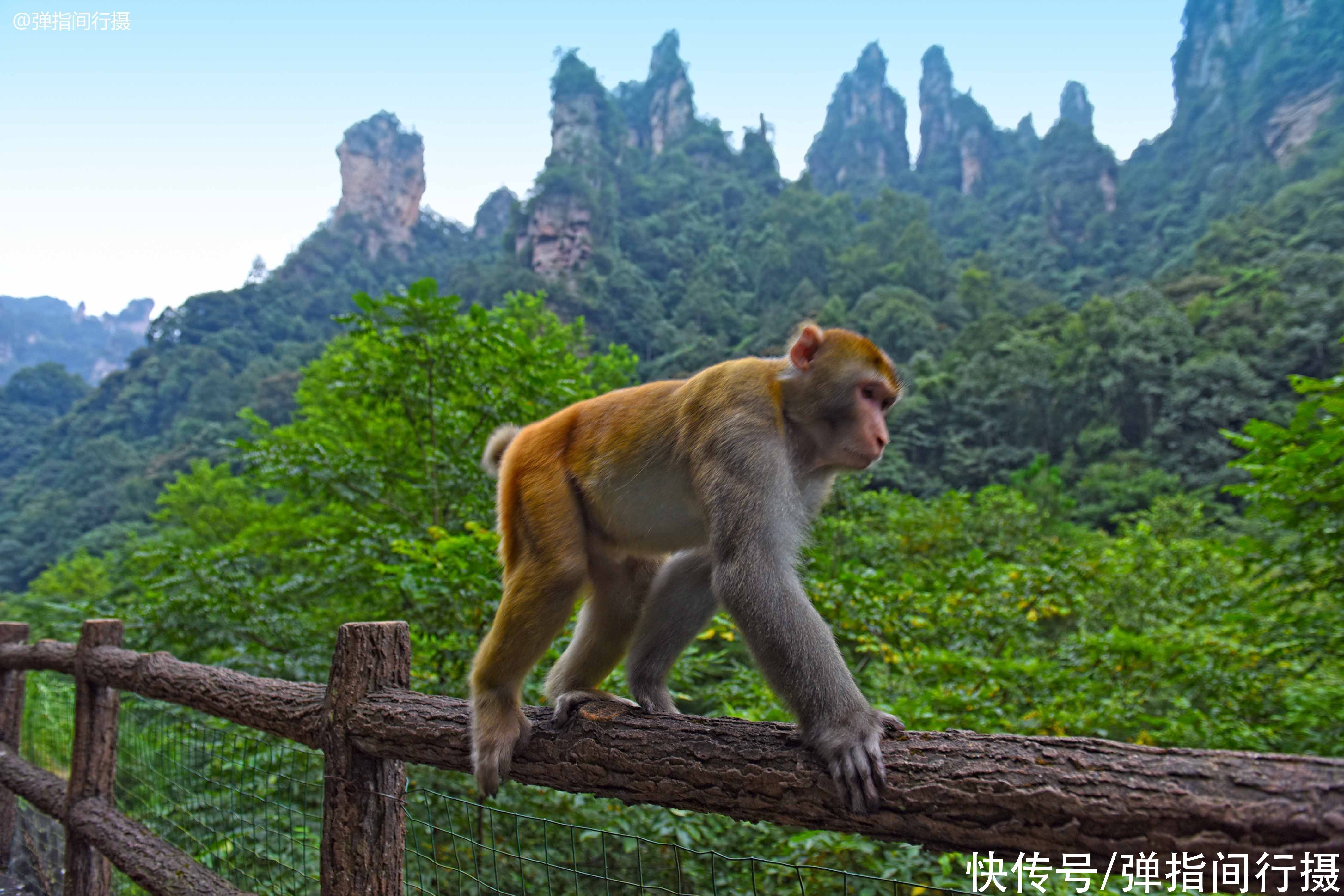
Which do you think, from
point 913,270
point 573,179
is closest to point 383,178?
point 573,179

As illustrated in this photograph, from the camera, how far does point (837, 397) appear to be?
8.46 ft

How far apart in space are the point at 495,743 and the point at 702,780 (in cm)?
81

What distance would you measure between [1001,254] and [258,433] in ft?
275

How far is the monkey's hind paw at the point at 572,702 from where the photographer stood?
8.02 ft

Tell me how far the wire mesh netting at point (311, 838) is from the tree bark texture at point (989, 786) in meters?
1.72

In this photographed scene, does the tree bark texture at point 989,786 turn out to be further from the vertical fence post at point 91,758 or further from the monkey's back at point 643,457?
the vertical fence post at point 91,758

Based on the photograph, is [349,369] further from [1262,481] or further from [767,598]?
[1262,481]

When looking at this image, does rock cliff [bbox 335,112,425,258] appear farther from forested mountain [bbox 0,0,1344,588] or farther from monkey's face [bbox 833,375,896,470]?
monkey's face [bbox 833,375,896,470]

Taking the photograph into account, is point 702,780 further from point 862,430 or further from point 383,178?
point 383,178

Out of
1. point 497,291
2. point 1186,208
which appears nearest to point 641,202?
point 497,291

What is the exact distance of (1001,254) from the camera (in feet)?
261

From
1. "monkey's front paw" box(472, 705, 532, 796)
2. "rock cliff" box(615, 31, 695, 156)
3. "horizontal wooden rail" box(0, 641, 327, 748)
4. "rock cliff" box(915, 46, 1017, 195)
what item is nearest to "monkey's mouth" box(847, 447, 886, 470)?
"monkey's front paw" box(472, 705, 532, 796)

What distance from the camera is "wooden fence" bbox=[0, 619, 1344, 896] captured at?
1271 millimetres

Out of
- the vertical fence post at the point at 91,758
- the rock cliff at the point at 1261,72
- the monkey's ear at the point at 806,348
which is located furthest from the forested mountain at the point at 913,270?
the monkey's ear at the point at 806,348
